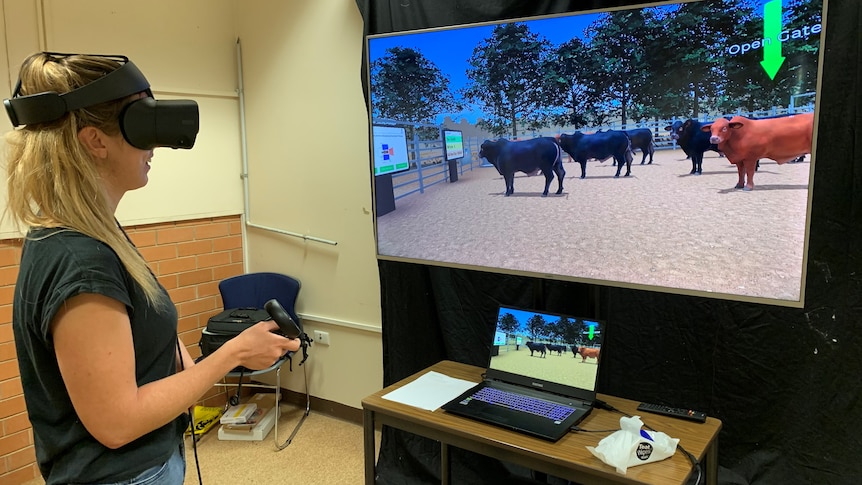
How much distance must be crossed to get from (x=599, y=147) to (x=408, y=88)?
0.79 m

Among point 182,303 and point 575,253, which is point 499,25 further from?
point 182,303

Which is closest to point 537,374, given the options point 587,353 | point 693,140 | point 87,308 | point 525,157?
point 587,353

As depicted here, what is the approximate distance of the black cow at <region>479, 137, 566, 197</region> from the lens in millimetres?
2020

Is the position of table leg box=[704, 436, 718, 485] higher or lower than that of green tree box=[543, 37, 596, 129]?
lower

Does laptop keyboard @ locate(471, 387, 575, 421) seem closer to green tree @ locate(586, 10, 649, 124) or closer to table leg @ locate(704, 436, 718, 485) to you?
table leg @ locate(704, 436, 718, 485)

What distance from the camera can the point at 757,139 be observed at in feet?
5.52

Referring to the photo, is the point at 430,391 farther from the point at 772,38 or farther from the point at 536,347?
the point at 772,38

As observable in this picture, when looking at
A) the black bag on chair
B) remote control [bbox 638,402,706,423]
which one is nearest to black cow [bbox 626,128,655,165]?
remote control [bbox 638,402,706,423]

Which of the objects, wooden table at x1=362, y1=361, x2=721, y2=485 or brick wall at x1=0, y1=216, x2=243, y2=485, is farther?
brick wall at x1=0, y1=216, x2=243, y2=485

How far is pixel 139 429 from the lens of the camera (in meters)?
1.02

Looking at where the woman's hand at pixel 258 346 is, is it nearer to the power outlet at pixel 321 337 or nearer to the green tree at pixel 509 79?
the green tree at pixel 509 79

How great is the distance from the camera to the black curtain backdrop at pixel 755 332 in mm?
1861

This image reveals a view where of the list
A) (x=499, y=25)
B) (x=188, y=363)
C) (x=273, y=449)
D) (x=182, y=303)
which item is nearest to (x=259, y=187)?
(x=182, y=303)

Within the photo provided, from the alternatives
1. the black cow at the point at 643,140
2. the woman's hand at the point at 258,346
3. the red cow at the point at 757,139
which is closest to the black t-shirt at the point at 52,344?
the woman's hand at the point at 258,346
